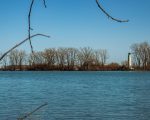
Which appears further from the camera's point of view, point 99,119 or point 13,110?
point 13,110

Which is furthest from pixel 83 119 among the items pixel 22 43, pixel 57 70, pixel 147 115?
pixel 57 70

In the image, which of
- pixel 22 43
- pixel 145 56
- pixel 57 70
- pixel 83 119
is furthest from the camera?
pixel 57 70

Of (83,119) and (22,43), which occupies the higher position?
(22,43)

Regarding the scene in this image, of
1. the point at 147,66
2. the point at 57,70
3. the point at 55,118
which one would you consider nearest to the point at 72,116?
the point at 55,118

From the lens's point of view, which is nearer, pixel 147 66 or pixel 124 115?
pixel 124 115

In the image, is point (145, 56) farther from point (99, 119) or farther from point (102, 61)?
point (99, 119)

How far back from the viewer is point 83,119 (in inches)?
795

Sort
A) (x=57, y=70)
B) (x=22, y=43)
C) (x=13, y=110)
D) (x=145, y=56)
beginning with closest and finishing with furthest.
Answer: (x=22, y=43)
(x=13, y=110)
(x=145, y=56)
(x=57, y=70)

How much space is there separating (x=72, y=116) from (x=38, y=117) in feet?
5.76

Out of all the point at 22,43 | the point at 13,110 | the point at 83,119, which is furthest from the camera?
the point at 13,110

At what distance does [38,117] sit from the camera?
21109 millimetres

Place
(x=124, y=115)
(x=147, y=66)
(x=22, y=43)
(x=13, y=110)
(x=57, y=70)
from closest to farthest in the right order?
(x=22, y=43) → (x=124, y=115) → (x=13, y=110) → (x=147, y=66) → (x=57, y=70)

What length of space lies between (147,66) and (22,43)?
14254cm

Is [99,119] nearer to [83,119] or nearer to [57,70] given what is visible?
[83,119]
